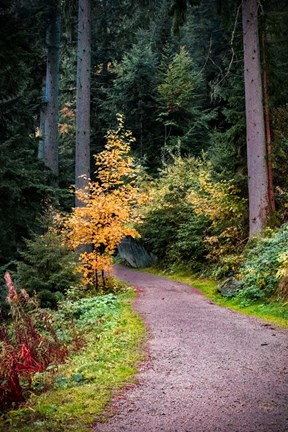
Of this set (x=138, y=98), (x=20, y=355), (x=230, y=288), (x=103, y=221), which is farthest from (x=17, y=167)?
(x=138, y=98)

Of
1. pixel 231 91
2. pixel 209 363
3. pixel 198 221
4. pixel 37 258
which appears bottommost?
pixel 209 363

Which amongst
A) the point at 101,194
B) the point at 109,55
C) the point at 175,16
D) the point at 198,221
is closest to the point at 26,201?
the point at 101,194

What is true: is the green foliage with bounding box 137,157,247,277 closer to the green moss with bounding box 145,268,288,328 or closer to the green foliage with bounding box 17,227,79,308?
the green moss with bounding box 145,268,288,328

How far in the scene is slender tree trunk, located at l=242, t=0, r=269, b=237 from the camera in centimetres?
1208

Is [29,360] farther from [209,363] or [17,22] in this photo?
[17,22]

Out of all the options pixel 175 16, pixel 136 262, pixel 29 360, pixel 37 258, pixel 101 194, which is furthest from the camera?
pixel 136 262

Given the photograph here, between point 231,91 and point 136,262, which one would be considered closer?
point 231,91

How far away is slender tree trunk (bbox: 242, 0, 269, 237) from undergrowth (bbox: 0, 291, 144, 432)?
583cm

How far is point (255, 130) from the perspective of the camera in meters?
12.1

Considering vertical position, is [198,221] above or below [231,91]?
below

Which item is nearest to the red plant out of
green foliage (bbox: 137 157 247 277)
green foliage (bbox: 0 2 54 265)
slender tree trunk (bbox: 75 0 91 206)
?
green foliage (bbox: 0 2 54 265)

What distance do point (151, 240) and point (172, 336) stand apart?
12592mm

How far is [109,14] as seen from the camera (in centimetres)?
2133

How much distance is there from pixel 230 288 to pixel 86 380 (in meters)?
6.50
